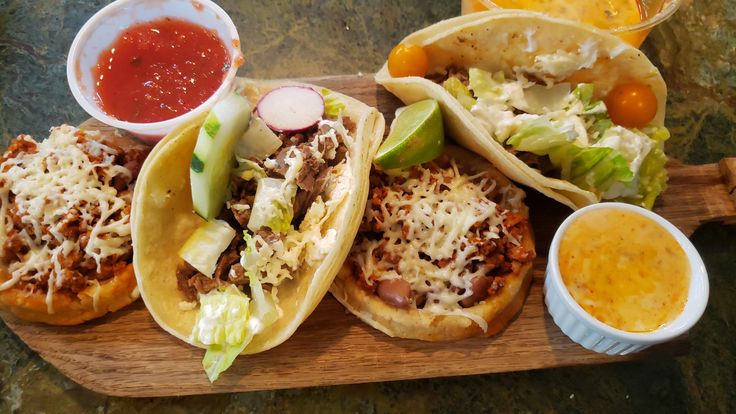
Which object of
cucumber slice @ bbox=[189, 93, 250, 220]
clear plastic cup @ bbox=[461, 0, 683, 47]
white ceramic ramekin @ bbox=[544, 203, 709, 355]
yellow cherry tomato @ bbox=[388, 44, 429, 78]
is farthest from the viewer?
clear plastic cup @ bbox=[461, 0, 683, 47]

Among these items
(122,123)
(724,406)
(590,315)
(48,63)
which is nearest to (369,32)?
(122,123)

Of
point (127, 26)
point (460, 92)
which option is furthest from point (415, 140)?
point (127, 26)

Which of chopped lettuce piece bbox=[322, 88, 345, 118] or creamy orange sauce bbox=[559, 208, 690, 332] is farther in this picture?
chopped lettuce piece bbox=[322, 88, 345, 118]

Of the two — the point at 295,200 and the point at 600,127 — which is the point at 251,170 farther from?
the point at 600,127

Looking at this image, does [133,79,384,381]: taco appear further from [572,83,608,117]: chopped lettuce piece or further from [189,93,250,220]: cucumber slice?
[572,83,608,117]: chopped lettuce piece

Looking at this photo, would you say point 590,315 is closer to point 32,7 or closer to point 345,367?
point 345,367

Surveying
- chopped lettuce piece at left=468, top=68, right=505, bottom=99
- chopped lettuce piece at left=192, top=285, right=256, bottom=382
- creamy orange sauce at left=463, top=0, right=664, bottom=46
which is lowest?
chopped lettuce piece at left=192, top=285, right=256, bottom=382

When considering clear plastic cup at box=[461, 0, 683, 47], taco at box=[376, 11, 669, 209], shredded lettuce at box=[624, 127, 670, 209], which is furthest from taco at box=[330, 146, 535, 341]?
clear plastic cup at box=[461, 0, 683, 47]

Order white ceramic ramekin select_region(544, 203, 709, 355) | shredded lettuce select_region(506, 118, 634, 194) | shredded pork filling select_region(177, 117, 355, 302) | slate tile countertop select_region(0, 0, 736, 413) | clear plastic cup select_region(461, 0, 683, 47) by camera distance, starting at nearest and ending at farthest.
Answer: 1. white ceramic ramekin select_region(544, 203, 709, 355)
2. shredded pork filling select_region(177, 117, 355, 302)
3. shredded lettuce select_region(506, 118, 634, 194)
4. slate tile countertop select_region(0, 0, 736, 413)
5. clear plastic cup select_region(461, 0, 683, 47)
